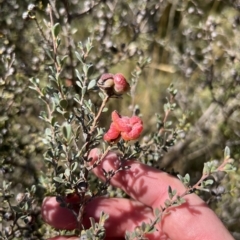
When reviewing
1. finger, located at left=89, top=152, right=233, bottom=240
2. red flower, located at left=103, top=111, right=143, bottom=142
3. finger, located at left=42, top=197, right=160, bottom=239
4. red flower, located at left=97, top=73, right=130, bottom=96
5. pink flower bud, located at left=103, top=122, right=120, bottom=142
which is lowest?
finger, located at left=42, top=197, right=160, bottom=239

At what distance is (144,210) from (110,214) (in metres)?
0.10

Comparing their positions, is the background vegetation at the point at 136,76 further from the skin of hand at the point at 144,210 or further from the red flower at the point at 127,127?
the red flower at the point at 127,127

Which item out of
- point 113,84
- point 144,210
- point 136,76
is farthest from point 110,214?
point 113,84

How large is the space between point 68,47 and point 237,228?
0.91 meters

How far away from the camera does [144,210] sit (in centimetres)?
117

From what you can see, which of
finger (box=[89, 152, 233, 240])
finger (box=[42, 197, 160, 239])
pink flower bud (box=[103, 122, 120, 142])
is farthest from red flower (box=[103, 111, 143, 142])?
finger (box=[42, 197, 160, 239])

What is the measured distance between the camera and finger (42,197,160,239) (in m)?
1.10

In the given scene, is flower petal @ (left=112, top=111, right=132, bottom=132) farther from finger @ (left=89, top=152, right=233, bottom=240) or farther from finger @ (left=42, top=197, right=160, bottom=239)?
finger @ (left=42, top=197, right=160, bottom=239)

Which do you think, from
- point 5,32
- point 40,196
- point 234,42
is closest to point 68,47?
point 5,32

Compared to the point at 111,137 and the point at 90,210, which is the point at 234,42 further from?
the point at 111,137

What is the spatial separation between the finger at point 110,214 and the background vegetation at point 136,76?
0.09 m

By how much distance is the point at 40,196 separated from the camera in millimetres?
1383

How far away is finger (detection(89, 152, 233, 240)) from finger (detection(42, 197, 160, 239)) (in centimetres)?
5

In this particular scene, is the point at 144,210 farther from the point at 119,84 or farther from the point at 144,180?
the point at 119,84
